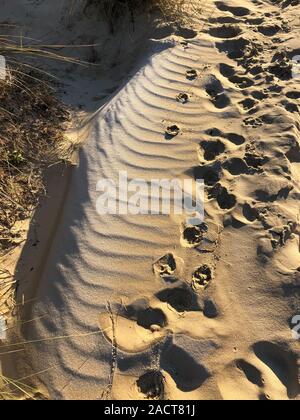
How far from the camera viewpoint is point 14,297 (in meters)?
2.59

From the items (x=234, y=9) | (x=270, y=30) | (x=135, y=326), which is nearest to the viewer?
(x=135, y=326)

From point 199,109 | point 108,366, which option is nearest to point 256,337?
point 108,366

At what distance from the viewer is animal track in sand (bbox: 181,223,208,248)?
107 inches

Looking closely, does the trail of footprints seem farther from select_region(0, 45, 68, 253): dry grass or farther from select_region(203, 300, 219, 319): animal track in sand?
select_region(0, 45, 68, 253): dry grass

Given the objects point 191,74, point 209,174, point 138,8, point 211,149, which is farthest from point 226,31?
point 209,174

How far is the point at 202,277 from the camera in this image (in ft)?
8.38

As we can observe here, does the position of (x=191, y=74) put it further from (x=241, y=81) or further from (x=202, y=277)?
(x=202, y=277)

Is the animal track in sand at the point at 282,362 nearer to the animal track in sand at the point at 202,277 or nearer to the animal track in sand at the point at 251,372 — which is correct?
the animal track in sand at the point at 251,372

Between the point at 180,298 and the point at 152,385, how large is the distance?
0.48 m

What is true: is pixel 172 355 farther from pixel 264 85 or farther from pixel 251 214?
pixel 264 85

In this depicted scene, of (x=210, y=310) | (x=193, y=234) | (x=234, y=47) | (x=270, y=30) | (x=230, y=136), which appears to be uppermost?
(x=270, y=30)

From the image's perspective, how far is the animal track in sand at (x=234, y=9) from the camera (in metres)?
4.57

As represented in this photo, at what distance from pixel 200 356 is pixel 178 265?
1.79ft

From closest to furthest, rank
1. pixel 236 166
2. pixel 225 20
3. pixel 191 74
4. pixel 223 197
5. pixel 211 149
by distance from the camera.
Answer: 1. pixel 223 197
2. pixel 236 166
3. pixel 211 149
4. pixel 191 74
5. pixel 225 20
